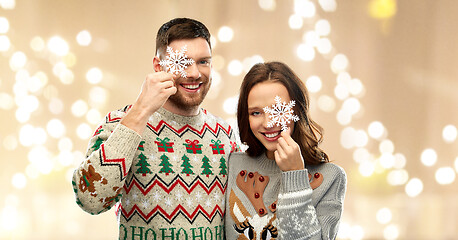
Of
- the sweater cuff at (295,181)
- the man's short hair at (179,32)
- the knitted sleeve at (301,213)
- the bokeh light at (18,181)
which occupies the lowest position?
the bokeh light at (18,181)

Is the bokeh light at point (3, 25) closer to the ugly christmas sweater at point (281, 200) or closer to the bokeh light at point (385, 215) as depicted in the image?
the ugly christmas sweater at point (281, 200)

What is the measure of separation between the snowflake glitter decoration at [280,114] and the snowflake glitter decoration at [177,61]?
247 mm

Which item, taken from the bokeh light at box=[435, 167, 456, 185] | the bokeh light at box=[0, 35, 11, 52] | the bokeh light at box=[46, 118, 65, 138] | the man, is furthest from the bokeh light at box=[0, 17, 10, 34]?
the bokeh light at box=[435, 167, 456, 185]

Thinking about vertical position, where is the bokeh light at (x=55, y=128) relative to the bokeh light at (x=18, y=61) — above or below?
below

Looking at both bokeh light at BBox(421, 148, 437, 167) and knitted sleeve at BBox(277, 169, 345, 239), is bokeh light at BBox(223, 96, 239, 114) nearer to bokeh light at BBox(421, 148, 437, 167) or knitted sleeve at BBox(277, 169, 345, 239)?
bokeh light at BBox(421, 148, 437, 167)

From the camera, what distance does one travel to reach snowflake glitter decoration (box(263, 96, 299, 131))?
123 cm

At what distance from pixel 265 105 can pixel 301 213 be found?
0.28 meters

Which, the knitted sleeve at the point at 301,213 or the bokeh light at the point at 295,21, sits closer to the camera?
the knitted sleeve at the point at 301,213

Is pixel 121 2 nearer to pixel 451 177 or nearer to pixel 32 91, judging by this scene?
pixel 32 91

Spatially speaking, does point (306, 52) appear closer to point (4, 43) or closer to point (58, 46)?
point (58, 46)

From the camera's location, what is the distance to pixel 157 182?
129 cm

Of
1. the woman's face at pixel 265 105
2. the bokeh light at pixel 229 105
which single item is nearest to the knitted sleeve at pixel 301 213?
the woman's face at pixel 265 105

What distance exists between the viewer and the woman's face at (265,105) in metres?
1.26

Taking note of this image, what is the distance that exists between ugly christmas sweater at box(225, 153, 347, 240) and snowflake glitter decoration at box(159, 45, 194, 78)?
0.30 metres
